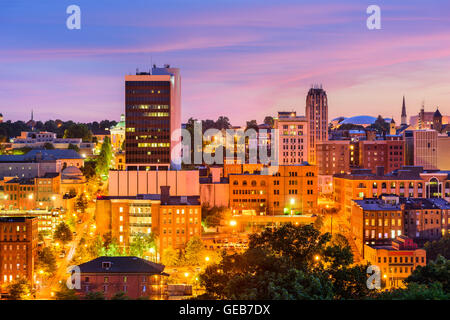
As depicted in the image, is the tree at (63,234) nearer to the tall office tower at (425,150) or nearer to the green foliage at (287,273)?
the green foliage at (287,273)

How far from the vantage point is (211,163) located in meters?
59.6

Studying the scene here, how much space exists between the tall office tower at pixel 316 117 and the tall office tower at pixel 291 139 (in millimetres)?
4418

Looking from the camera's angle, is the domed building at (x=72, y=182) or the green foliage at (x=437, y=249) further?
the domed building at (x=72, y=182)

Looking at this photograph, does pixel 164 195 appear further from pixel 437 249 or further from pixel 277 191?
pixel 437 249

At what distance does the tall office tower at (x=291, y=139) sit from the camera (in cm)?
5722

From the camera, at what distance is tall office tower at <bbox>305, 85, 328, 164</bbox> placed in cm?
6225

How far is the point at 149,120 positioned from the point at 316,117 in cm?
2596

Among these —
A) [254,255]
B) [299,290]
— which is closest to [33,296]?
[254,255]

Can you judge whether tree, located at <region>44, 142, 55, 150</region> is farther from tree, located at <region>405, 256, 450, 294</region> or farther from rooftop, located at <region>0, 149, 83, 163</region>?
tree, located at <region>405, 256, 450, 294</region>

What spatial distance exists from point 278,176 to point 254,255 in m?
27.8

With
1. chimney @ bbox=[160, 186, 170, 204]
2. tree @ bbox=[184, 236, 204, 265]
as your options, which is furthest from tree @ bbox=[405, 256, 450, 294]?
chimney @ bbox=[160, 186, 170, 204]

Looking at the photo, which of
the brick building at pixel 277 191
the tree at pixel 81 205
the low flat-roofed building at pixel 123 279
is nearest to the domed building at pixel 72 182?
the tree at pixel 81 205
